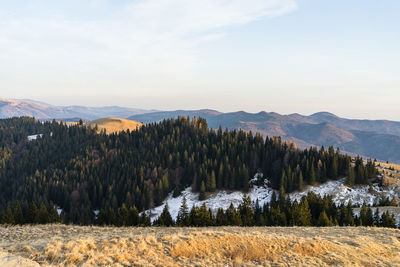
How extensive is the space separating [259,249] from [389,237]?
18.0 meters

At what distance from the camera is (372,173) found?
90812 mm

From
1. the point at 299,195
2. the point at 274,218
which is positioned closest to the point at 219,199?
the point at 299,195

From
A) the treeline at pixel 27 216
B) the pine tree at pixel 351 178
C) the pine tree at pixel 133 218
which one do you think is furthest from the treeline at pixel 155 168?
the pine tree at pixel 133 218

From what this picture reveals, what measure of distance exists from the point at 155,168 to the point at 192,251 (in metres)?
101

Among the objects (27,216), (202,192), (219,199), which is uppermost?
(27,216)

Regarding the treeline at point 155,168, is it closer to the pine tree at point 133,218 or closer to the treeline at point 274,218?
the treeline at point 274,218

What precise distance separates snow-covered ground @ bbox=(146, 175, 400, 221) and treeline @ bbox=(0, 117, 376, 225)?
321cm

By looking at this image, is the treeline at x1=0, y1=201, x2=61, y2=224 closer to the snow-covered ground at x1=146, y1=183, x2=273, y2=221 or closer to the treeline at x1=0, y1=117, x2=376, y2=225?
the treeline at x1=0, y1=117, x2=376, y2=225

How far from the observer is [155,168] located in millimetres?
115750

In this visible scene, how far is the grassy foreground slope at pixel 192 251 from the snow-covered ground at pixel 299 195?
62271mm

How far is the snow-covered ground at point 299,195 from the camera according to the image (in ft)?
258

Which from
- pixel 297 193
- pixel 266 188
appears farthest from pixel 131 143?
pixel 297 193

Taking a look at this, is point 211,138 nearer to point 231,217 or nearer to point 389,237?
point 231,217

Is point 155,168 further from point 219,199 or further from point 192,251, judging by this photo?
point 192,251
